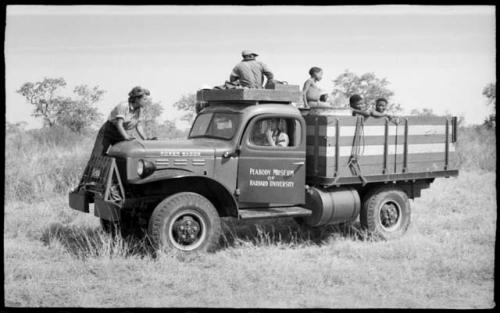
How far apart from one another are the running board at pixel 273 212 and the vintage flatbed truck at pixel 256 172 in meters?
0.01

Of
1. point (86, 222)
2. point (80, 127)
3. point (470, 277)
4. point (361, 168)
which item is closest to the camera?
point (470, 277)

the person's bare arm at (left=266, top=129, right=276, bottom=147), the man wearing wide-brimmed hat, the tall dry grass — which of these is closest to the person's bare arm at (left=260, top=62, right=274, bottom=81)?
the man wearing wide-brimmed hat

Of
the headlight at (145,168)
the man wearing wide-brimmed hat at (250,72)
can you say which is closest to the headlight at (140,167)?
the headlight at (145,168)

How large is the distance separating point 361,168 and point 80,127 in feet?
46.3

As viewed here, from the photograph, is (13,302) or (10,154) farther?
(10,154)

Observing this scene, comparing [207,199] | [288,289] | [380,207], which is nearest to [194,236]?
[207,199]

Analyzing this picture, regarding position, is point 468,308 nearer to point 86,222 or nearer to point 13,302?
point 13,302

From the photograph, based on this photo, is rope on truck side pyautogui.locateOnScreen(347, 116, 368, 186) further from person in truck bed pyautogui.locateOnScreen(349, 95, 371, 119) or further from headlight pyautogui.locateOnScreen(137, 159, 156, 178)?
headlight pyautogui.locateOnScreen(137, 159, 156, 178)

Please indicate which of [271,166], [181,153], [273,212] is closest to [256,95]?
[271,166]

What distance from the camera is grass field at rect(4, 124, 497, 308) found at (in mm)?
6766

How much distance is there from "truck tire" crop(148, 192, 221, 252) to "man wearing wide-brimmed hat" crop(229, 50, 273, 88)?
198 centimetres

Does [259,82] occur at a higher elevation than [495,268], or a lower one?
→ higher

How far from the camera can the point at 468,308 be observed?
6.59 metres

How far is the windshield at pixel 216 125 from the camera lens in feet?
28.7
